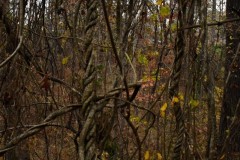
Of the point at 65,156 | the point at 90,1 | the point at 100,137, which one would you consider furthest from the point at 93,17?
the point at 65,156

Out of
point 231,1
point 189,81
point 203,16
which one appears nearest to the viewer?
point 203,16

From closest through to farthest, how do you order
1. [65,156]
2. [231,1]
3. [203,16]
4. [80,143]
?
1. [80,143]
2. [203,16]
3. [231,1]
4. [65,156]

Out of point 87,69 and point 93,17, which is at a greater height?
point 93,17

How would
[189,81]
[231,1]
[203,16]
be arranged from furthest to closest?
[231,1] → [189,81] → [203,16]

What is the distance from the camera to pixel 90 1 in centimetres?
146

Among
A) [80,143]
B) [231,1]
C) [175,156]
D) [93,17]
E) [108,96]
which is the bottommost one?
[175,156]

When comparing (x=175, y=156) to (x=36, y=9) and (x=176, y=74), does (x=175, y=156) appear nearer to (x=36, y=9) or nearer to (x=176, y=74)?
(x=176, y=74)

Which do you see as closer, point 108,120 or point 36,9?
point 108,120

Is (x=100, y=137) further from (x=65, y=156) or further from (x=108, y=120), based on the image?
(x=65, y=156)

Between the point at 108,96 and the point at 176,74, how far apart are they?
1.96ft

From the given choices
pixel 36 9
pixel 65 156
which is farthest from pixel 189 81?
pixel 65 156

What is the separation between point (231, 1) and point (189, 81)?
4608mm

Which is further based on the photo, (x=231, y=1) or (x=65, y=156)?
(x=65, y=156)

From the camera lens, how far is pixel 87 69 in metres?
1.46
